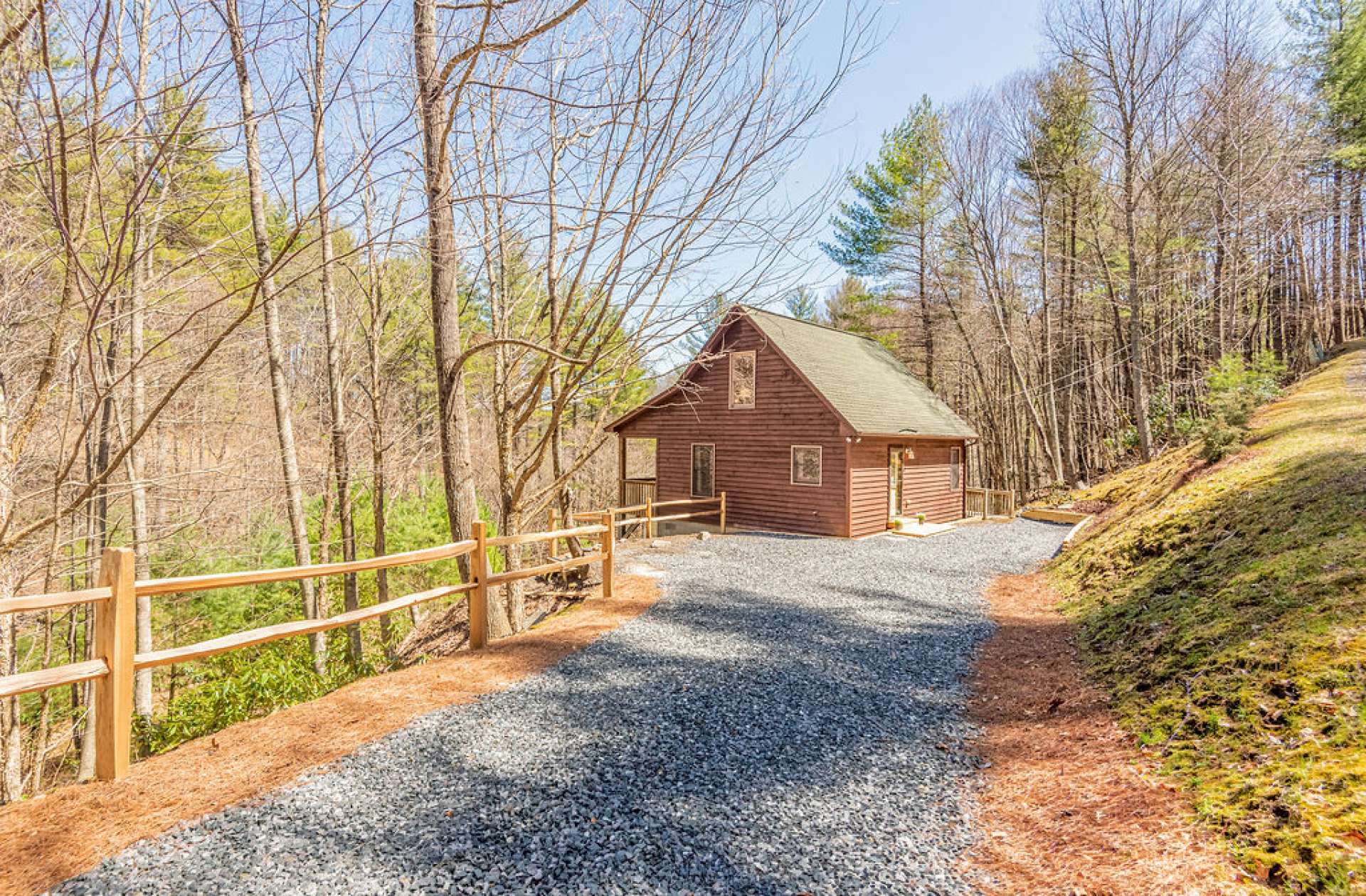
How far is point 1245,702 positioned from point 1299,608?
110 cm

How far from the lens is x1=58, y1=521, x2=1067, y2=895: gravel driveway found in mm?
2457

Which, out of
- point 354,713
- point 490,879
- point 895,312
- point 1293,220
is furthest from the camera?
point 895,312

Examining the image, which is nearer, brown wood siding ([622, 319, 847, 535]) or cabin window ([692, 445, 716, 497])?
brown wood siding ([622, 319, 847, 535])

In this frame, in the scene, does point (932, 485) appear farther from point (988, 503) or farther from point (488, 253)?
point (488, 253)

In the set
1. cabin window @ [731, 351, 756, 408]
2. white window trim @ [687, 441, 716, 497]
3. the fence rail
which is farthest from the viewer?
white window trim @ [687, 441, 716, 497]

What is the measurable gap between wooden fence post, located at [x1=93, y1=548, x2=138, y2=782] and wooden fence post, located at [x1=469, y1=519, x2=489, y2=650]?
236cm

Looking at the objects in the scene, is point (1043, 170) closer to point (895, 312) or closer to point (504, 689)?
point (895, 312)

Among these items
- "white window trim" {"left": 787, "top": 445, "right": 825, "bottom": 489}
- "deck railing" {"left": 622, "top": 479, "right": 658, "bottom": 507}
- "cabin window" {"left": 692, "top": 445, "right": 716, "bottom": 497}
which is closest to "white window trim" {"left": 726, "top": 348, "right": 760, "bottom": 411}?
"cabin window" {"left": 692, "top": 445, "right": 716, "bottom": 497}

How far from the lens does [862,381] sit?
15117 millimetres

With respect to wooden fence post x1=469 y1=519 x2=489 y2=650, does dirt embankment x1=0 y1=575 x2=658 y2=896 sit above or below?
below

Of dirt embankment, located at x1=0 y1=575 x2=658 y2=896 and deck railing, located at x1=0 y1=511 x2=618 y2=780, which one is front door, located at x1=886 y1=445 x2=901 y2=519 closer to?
dirt embankment, located at x1=0 y1=575 x2=658 y2=896

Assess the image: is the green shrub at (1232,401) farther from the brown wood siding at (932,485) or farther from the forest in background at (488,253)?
the brown wood siding at (932,485)

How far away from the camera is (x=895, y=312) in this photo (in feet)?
75.0

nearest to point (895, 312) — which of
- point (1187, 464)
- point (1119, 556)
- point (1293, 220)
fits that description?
point (1293, 220)
